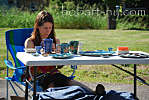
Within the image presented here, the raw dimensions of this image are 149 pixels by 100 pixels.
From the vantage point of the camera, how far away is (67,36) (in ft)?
44.1

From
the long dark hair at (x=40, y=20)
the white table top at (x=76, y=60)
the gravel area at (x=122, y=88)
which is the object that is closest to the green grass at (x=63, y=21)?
the gravel area at (x=122, y=88)

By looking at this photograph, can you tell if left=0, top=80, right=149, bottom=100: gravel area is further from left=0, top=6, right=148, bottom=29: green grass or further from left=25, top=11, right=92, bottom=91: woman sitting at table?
left=0, top=6, right=148, bottom=29: green grass

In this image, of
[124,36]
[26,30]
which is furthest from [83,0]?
[26,30]

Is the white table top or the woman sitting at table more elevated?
the woman sitting at table

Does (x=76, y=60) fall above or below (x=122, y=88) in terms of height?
above

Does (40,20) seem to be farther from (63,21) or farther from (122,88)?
(63,21)

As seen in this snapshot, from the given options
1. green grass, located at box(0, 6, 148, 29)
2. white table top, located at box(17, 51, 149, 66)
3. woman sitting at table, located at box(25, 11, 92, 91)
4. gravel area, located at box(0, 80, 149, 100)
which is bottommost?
gravel area, located at box(0, 80, 149, 100)

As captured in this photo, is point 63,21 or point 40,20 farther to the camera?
point 63,21

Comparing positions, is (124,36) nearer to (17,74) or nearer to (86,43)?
(86,43)

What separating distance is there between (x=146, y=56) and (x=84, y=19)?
13.6m

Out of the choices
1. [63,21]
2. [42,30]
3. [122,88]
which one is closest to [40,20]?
[42,30]

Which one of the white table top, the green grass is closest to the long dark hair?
the white table top

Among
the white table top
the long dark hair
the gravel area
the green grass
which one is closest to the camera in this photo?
the white table top

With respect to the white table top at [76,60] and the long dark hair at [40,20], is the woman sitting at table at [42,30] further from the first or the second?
the white table top at [76,60]
